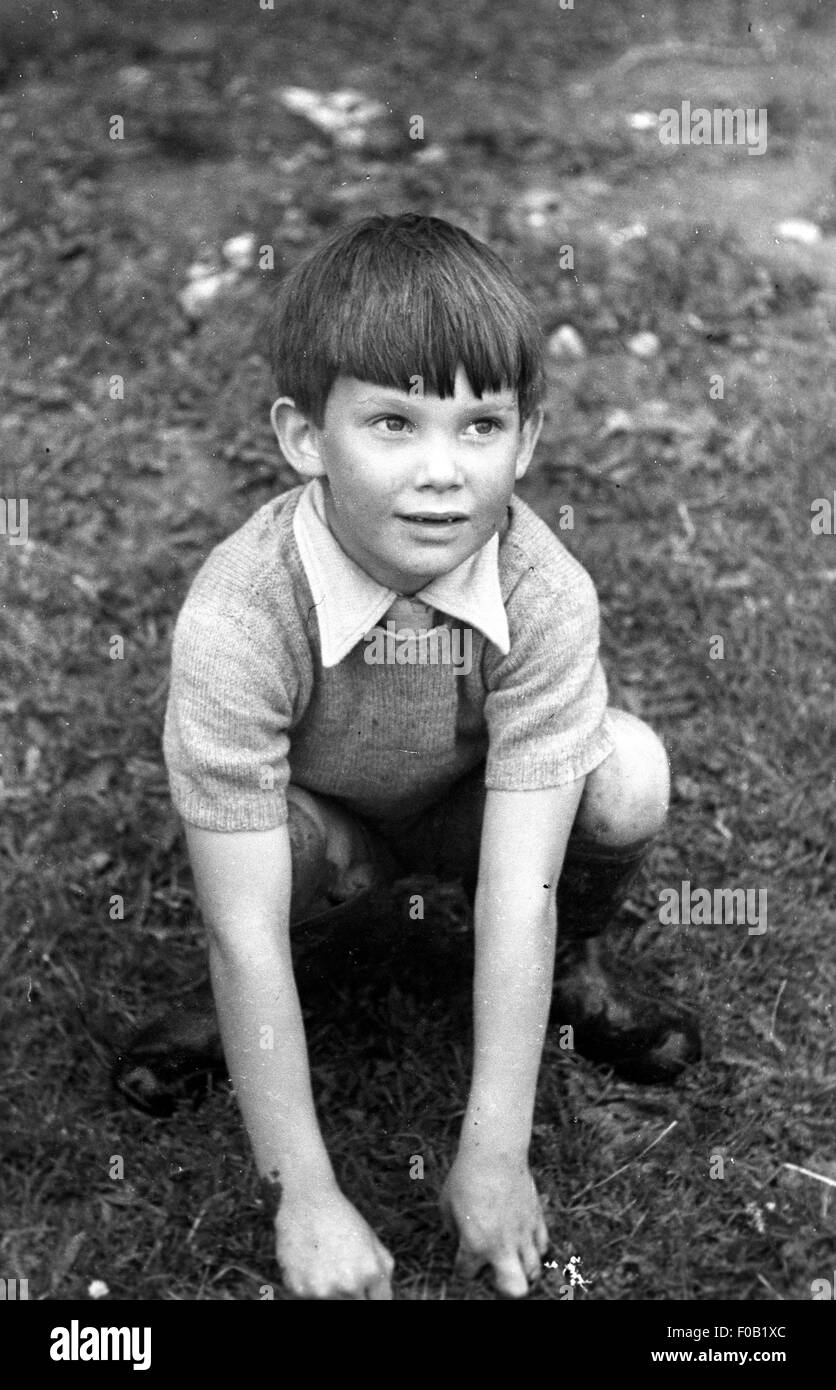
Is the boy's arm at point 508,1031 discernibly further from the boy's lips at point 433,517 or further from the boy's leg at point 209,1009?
the boy's lips at point 433,517

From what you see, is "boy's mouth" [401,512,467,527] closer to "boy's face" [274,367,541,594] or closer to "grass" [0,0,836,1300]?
"boy's face" [274,367,541,594]

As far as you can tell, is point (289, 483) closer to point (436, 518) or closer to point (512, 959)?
point (436, 518)

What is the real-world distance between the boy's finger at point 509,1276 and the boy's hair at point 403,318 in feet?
3.75

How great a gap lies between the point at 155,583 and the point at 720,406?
1.47 m

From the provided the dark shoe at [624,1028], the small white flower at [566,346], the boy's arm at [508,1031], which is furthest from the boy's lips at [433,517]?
the small white flower at [566,346]

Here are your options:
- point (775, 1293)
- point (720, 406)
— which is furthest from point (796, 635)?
A: point (775, 1293)

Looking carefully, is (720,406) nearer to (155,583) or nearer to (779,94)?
(155,583)

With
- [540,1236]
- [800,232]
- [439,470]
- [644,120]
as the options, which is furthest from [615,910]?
[644,120]

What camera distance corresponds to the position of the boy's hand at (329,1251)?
2143mm

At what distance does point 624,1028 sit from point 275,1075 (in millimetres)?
699

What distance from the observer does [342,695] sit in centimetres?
235

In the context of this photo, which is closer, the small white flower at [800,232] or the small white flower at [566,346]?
the small white flower at [566,346]

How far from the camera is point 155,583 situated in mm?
3639
